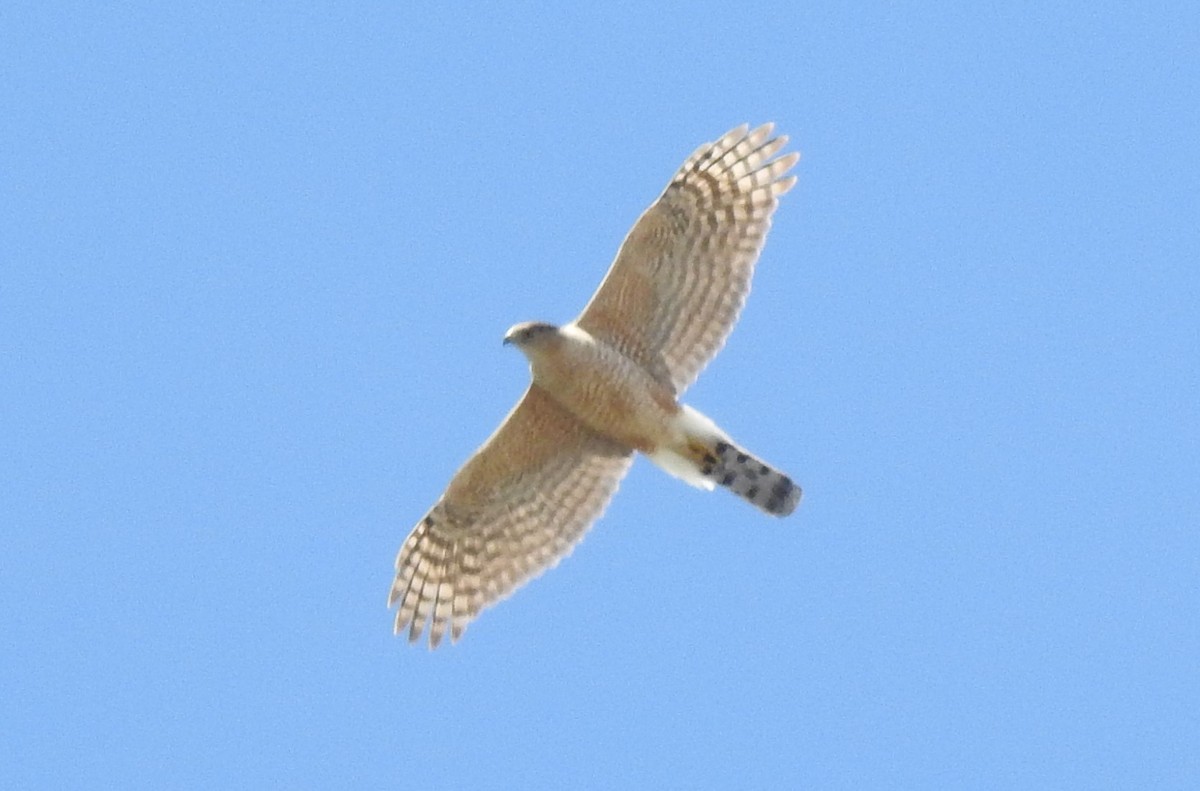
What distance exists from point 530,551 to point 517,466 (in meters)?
0.72

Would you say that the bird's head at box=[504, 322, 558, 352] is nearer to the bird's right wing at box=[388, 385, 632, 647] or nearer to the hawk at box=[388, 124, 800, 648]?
the hawk at box=[388, 124, 800, 648]

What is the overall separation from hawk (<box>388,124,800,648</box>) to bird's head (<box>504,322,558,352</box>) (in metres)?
0.01

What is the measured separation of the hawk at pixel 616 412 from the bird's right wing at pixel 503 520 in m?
0.01

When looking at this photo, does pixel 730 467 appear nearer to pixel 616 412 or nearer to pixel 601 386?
pixel 616 412

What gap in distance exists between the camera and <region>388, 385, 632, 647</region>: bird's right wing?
1445 cm

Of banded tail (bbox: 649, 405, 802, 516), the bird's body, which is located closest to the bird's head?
the bird's body

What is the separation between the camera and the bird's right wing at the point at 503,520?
1445cm

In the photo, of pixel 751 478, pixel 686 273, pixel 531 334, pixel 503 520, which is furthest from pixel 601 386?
pixel 503 520

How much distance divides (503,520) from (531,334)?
1.77m

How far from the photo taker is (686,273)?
14266mm

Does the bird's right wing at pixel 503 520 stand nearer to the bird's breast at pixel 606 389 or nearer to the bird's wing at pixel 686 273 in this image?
the bird's breast at pixel 606 389

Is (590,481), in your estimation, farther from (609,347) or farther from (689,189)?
(689,189)

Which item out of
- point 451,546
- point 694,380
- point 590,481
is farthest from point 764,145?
point 451,546

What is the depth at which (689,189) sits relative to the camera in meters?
14.4
